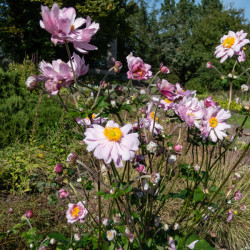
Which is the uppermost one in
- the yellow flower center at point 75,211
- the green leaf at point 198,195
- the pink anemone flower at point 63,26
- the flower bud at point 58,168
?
the pink anemone flower at point 63,26

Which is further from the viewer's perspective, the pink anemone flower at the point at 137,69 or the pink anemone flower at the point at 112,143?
the pink anemone flower at the point at 137,69

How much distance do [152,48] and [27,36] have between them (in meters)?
13.8

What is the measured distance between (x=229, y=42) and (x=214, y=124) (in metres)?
0.69

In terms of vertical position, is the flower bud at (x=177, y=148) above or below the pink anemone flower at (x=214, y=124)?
below

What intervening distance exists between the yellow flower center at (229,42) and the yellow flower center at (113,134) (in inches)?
42.2

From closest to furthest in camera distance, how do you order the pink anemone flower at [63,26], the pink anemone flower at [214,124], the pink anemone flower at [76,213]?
the pink anemone flower at [63,26], the pink anemone flower at [214,124], the pink anemone flower at [76,213]

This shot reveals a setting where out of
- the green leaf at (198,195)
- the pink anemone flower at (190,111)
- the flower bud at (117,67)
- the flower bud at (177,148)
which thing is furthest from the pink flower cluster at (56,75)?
the green leaf at (198,195)

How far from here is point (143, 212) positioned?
57.6 inches

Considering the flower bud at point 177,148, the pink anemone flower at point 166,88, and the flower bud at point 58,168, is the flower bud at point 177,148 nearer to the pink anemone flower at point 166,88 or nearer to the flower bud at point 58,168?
the pink anemone flower at point 166,88

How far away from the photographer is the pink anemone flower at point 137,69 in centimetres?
110

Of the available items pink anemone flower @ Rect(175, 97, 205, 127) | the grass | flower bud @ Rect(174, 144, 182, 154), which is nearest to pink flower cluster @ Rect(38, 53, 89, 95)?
pink anemone flower @ Rect(175, 97, 205, 127)

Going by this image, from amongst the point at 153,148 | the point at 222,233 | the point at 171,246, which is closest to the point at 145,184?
the point at 153,148

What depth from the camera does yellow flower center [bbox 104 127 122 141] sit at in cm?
96

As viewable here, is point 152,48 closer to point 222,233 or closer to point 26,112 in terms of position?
point 26,112
